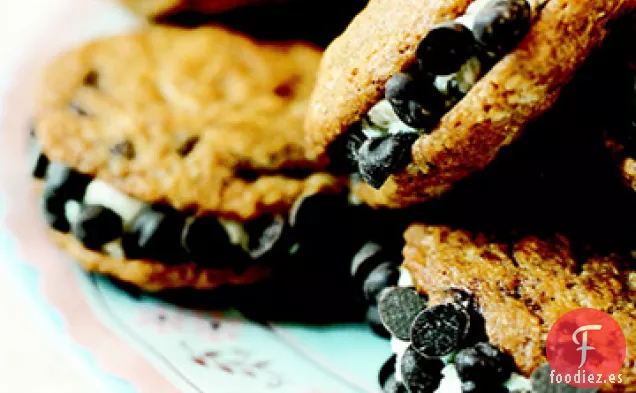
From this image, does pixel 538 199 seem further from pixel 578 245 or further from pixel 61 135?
pixel 61 135

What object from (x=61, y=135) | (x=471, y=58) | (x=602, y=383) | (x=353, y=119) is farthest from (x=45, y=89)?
(x=602, y=383)

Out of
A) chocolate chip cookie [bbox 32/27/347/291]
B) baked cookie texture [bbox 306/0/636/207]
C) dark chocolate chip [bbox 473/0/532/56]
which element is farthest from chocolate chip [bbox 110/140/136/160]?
dark chocolate chip [bbox 473/0/532/56]

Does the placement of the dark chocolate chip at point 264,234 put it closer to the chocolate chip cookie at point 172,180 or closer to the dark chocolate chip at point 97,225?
the chocolate chip cookie at point 172,180

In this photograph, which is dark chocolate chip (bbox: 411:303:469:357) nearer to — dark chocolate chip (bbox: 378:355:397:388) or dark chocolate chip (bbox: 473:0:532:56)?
dark chocolate chip (bbox: 378:355:397:388)

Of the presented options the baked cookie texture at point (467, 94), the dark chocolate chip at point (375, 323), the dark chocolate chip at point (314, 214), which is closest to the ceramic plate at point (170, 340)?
the dark chocolate chip at point (375, 323)

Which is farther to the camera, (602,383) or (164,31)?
Result: (164,31)
